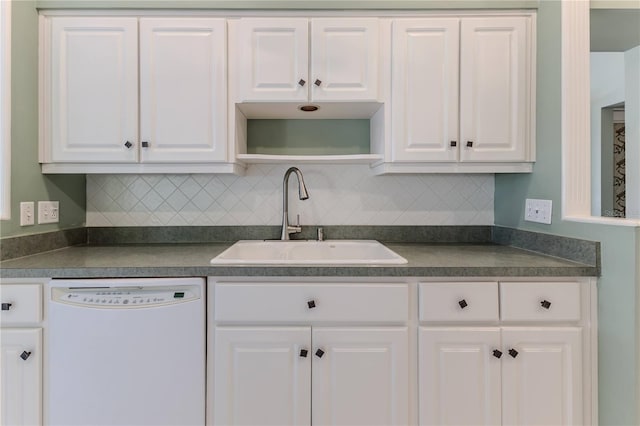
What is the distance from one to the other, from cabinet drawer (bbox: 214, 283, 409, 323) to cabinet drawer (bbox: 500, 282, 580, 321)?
0.40m

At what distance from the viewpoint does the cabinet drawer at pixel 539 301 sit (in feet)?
4.52

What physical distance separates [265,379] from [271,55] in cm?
144

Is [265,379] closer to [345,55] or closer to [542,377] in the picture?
[542,377]

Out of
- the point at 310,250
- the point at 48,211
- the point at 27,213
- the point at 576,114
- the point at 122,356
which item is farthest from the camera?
the point at 310,250

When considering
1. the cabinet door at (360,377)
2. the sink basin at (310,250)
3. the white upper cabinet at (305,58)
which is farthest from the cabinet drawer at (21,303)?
the white upper cabinet at (305,58)

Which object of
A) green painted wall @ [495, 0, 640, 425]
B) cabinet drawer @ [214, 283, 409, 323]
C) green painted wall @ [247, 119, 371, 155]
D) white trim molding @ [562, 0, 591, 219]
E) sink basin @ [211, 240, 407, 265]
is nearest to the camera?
green painted wall @ [495, 0, 640, 425]

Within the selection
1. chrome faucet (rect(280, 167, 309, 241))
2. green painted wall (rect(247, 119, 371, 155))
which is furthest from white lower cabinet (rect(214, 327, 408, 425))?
green painted wall (rect(247, 119, 371, 155))

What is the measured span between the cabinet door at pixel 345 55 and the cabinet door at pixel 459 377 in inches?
44.8

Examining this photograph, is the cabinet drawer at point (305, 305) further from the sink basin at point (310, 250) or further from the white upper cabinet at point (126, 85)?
the white upper cabinet at point (126, 85)

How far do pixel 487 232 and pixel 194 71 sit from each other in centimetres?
183

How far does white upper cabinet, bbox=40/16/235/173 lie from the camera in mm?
1705

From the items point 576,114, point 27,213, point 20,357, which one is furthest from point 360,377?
point 27,213

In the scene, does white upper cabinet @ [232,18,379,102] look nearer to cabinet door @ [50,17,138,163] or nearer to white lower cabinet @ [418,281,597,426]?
cabinet door @ [50,17,138,163]

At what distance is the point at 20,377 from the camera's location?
1.37 m
